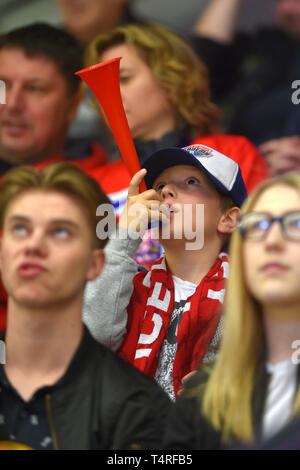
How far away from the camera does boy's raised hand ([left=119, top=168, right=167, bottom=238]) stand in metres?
1.37

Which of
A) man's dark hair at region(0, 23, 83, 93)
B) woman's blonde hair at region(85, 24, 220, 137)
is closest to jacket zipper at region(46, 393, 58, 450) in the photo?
woman's blonde hair at region(85, 24, 220, 137)

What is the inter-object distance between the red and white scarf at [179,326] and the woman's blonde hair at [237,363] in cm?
22

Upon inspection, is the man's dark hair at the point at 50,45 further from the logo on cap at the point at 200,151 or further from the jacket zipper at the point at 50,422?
the jacket zipper at the point at 50,422

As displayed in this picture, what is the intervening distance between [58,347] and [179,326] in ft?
0.89

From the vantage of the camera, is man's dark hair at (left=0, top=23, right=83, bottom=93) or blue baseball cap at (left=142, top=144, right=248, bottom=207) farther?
man's dark hair at (left=0, top=23, right=83, bottom=93)

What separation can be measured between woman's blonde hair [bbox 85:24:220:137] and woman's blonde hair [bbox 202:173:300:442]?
2.85 feet

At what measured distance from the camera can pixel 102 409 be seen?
3.88 ft

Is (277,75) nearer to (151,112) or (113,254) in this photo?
(151,112)

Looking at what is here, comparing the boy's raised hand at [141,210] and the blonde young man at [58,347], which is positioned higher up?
the boy's raised hand at [141,210]

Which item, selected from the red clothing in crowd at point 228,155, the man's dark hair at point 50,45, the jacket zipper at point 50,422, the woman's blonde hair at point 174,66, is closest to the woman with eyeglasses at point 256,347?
the jacket zipper at point 50,422

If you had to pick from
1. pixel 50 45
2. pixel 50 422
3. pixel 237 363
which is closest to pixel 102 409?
pixel 50 422

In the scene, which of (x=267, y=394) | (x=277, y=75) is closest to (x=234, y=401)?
(x=267, y=394)

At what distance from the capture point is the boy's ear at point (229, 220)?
1.49 m

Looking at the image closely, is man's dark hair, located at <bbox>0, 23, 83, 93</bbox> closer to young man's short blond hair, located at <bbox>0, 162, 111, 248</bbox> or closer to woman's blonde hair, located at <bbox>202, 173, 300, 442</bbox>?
young man's short blond hair, located at <bbox>0, 162, 111, 248</bbox>
